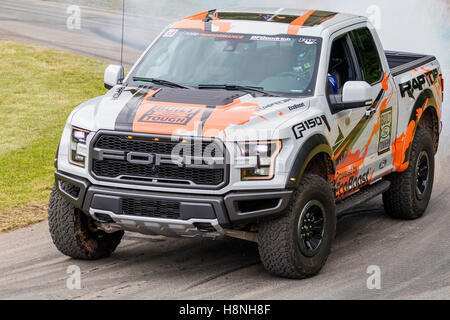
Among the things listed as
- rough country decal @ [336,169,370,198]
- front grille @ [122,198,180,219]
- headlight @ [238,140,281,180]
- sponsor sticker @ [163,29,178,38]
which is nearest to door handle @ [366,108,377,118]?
rough country decal @ [336,169,370,198]

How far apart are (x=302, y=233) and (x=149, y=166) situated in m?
1.36

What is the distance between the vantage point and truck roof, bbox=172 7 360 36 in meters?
8.32

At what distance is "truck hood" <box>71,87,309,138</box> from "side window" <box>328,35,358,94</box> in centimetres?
93

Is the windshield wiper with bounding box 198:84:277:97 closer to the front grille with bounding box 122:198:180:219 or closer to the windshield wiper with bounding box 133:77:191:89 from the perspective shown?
the windshield wiper with bounding box 133:77:191:89

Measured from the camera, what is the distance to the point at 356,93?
7.78 metres

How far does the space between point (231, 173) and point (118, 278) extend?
4.71 feet

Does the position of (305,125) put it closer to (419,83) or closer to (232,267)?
(232,267)

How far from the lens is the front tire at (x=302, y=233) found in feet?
23.7

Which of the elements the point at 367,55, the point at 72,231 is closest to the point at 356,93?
the point at 367,55

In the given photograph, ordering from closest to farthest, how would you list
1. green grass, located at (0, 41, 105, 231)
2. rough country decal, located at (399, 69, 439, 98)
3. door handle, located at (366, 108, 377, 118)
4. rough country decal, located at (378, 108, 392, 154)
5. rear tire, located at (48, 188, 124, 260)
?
rear tire, located at (48, 188, 124, 260)
door handle, located at (366, 108, 377, 118)
rough country decal, located at (378, 108, 392, 154)
rough country decal, located at (399, 69, 439, 98)
green grass, located at (0, 41, 105, 231)

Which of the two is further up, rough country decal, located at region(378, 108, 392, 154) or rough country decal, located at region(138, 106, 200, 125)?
rough country decal, located at region(138, 106, 200, 125)

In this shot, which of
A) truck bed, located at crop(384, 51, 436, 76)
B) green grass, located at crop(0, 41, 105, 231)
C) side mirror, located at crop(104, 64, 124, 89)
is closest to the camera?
side mirror, located at crop(104, 64, 124, 89)

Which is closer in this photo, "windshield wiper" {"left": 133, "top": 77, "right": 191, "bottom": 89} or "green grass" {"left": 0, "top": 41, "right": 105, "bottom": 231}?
"windshield wiper" {"left": 133, "top": 77, "right": 191, "bottom": 89}
